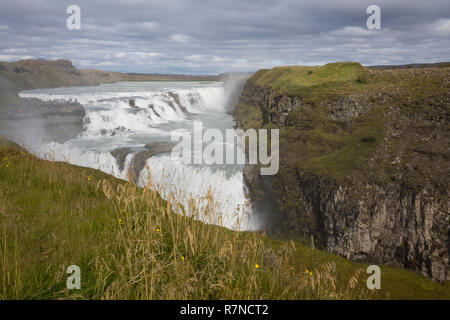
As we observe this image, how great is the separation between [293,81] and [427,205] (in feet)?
83.7

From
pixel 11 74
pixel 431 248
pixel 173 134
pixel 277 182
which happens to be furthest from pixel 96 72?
pixel 431 248

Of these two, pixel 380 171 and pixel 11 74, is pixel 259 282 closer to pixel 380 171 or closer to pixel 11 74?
pixel 380 171

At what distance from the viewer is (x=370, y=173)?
2081 centimetres

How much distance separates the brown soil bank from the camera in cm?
1839

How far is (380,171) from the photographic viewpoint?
20.6 metres
